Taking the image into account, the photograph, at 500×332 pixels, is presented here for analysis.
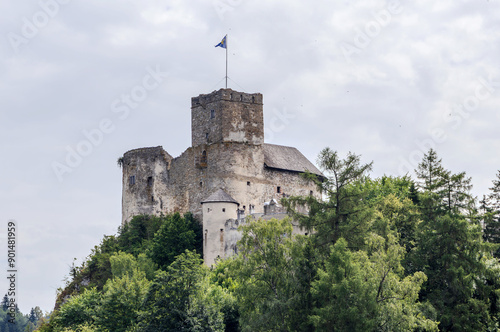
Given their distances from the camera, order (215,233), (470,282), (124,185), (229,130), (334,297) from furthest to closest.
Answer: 1. (124,185)
2. (229,130)
3. (215,233)
4. (470,282)
5. (334,297)

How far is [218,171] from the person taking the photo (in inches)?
3349

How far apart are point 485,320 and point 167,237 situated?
35278 mm

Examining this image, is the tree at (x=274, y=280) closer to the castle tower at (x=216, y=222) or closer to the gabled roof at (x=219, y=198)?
the castle tower at (x=216, y=222)

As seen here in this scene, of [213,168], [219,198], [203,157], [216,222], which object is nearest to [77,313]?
[216,222]

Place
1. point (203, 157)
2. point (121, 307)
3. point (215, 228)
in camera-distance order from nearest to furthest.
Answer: point (121, 307)
point (215, 228)
point (203, 157)

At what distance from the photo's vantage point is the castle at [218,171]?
82688mm

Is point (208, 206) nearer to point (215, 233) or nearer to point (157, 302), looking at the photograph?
point (215, 233)

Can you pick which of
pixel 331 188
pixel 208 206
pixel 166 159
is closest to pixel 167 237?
pixel 208 206

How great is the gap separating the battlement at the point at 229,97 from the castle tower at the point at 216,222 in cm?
1211

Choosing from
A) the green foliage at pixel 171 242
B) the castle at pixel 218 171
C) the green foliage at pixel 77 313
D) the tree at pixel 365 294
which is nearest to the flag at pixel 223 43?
the castle at pixel 218 171

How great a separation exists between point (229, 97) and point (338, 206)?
36.3 meters

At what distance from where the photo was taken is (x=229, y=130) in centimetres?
8806

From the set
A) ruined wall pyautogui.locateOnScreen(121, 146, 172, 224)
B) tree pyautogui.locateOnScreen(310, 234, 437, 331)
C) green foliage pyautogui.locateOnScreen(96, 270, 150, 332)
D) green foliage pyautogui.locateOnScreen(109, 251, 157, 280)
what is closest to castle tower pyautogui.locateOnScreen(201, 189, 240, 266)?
green foliage pyautogui.locateOnScreen(109, 251, 157, 280)

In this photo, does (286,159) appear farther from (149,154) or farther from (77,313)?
(77,313)
